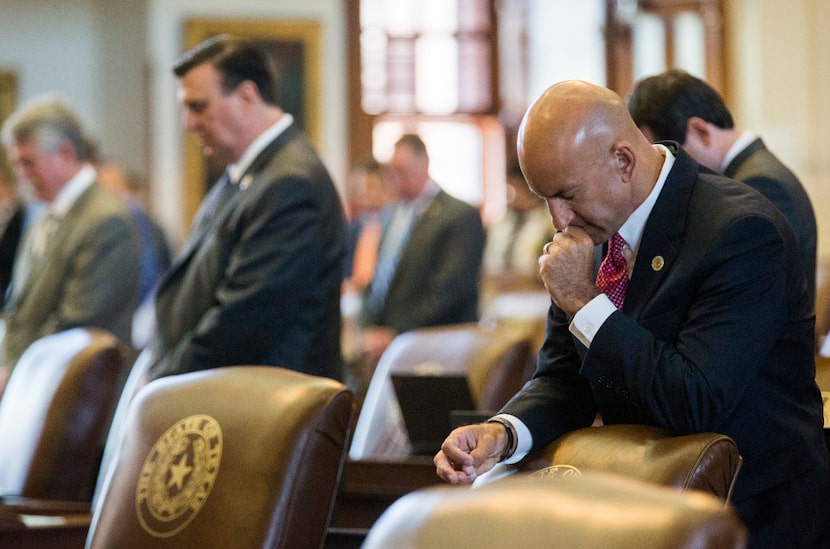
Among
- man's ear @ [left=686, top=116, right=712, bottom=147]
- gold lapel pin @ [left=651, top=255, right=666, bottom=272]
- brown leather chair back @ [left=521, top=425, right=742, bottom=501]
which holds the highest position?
man's ear @ [left=686, top=116, right=712, bottom=147]

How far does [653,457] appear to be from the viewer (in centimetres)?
182

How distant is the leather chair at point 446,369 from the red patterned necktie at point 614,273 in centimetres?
129

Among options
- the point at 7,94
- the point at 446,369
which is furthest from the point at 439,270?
the point at 7,94

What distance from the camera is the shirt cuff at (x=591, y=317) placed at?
2.03 metres

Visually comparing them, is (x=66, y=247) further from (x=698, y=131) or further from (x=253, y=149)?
(x=698, y=131)

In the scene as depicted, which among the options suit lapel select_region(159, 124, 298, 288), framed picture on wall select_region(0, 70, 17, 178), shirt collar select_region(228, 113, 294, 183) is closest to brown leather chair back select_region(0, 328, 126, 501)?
suit lapel select_region(159, 124, 298, 288)

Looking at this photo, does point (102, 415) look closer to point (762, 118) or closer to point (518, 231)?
point (518, 231)

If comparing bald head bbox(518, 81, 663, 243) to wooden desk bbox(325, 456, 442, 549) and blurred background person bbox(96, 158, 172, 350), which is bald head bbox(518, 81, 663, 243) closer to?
wooden desk bbox(325, 456, 442, 549)

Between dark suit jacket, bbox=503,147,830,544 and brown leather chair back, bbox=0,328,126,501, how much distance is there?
1.51 metres

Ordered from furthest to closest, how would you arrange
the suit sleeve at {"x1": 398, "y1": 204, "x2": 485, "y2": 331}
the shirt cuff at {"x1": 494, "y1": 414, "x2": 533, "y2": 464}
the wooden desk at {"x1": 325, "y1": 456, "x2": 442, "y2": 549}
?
the suit sleeve at {"x1": 398, "y1": 204, "x2": 485, "y2": 331} < the wooden desk at {"x1": 325, "y1": 456, "x2": 442, "y2": 549} < the shirt cuff at {"x1": 494, "y1": 414, "x2": 533, "y2": 464}

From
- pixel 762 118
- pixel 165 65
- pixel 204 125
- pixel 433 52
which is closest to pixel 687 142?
pixel 204 125

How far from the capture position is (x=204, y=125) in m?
3.65

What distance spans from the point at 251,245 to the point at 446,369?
68cm

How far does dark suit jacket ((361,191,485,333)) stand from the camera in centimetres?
557
